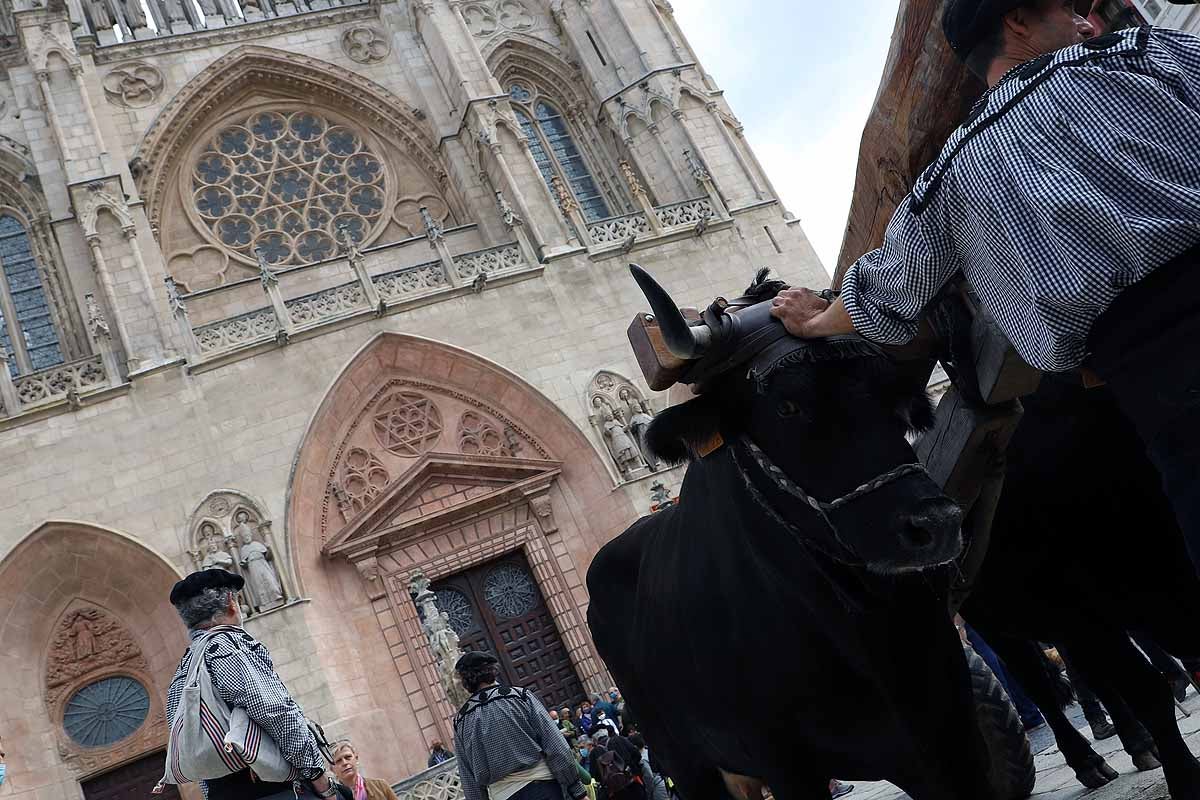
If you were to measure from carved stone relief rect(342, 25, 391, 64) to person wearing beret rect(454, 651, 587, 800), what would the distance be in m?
17.5

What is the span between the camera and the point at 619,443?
1619 centimetres

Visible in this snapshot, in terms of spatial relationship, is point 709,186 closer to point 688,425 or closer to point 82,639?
point 82,639

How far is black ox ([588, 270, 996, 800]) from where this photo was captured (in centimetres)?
237

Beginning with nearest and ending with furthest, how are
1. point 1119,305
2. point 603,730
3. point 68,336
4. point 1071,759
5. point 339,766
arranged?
point 1119,305, point 1071,759, point 339,766, point 603,730, point 68,336

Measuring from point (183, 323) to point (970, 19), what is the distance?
612 inches

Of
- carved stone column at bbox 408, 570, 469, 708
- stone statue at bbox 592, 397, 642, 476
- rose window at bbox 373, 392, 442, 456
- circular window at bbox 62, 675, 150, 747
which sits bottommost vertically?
carved stone column at bbox 408, 570, 469, 708

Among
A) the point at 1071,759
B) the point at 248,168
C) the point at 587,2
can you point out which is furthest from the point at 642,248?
the point at 1071,759

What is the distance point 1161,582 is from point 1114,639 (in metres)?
0.29

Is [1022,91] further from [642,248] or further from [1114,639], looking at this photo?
[642,248]

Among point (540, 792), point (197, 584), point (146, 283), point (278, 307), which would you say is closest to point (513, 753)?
point (540, 792)

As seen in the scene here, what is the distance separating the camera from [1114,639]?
302 centimetres

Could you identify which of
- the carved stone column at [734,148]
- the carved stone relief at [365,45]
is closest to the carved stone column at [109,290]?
the carved stone relief at [365,45]

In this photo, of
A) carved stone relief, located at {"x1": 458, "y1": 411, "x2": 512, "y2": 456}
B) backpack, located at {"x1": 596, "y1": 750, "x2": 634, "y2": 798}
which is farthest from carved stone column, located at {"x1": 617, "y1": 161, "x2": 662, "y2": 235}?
backpack, located at {"x1": 596, "y1": 750, "x2": 634, "y2": 798}

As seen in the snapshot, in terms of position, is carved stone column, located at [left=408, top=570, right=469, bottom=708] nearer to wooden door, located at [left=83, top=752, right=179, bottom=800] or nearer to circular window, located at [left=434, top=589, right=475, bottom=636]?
circular window, located at [left=434, top=589, right=475, bottom=636]
